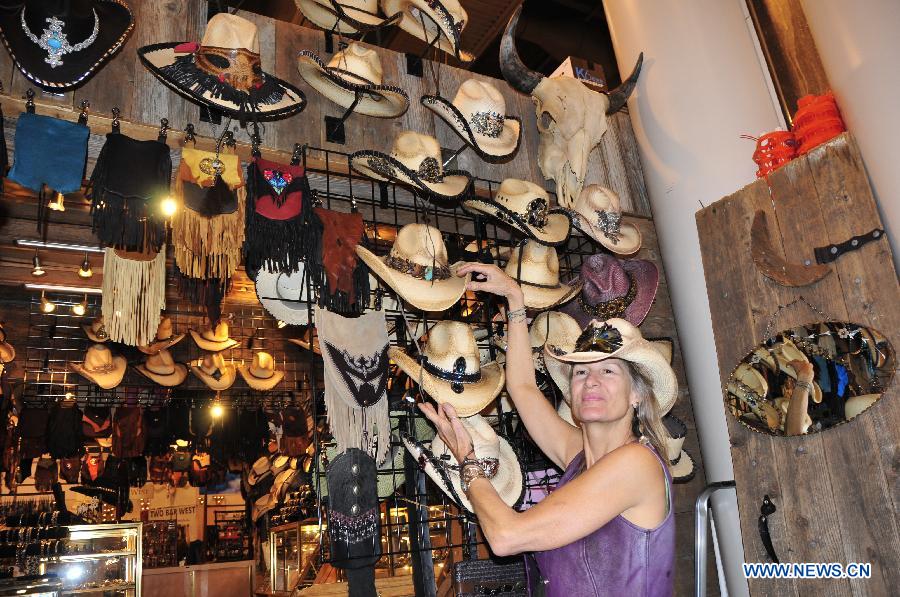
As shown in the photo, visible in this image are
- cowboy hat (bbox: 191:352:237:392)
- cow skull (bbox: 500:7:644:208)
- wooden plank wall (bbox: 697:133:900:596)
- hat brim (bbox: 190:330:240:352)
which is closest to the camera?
wooden plank wall (bbox: 697:133:900:596)

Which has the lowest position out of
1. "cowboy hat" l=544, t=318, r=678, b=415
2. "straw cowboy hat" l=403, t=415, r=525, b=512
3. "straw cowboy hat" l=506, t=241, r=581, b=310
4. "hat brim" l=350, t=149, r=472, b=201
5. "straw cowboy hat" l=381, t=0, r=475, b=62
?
"straw cowboy hat" l=403, t=415, r=525, b=512

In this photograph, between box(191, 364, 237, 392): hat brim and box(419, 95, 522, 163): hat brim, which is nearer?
box(419, 95, 522, 163): hat brim

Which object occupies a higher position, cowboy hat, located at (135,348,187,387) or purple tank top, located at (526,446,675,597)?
cowboy hat, located at (135,348,187,387)

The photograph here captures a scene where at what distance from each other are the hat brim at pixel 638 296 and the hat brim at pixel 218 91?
5.85 feet

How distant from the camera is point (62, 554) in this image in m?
5.40

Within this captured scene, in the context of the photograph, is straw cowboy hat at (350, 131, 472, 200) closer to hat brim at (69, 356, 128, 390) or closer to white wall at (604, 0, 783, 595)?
white wall at (604, 0, 783, 595)

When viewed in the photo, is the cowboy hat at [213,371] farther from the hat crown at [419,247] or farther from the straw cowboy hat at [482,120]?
the hat crown at [419,247]

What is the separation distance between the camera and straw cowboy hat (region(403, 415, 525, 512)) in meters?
2.97

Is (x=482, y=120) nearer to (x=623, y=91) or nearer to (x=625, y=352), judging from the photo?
(x=623, y=91)

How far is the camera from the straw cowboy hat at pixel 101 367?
6.79 metres

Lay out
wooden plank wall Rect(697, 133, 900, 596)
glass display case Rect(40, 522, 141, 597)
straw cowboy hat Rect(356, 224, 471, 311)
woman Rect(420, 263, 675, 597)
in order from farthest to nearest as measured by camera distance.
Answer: glass display case Rect(40, 522, 141, 597)
straw cowboy hat Rect(356, 224, 471, 311)
wooden plank wall Rect(697, 133, 900, 596)
woman Rect(420, 263, 675, 597)

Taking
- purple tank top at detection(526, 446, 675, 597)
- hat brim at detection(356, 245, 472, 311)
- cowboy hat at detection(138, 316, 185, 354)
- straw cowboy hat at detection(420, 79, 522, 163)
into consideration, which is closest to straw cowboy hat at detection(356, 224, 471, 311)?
hat brim at detection(356, 245, 472, 311)

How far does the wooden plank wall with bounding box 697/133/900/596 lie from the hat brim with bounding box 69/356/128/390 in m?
5.94

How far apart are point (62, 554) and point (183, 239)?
3941mm
